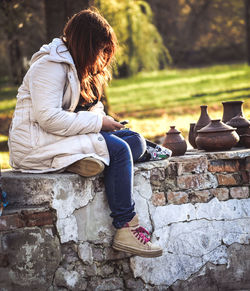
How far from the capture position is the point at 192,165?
3326mm

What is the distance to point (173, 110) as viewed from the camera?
10.2 metres

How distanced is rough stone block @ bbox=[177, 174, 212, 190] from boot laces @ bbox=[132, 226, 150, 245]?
0.50 metres

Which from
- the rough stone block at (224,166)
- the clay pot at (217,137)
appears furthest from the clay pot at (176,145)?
the rough stone block at (224,166)

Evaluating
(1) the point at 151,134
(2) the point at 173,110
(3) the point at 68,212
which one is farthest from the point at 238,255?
(2) the point at 173,110

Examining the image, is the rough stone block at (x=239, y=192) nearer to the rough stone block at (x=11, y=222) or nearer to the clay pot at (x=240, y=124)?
the clay pot at (x=240, y=124)

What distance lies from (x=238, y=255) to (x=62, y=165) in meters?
1.33

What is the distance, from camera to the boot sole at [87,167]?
9.15 feet

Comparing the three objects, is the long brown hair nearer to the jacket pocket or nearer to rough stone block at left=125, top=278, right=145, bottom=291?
the jacket pocket

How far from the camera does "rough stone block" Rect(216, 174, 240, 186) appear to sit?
11.1 ft

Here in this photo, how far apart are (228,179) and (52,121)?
1.28 m

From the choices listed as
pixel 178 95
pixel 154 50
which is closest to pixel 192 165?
pixel 178 95

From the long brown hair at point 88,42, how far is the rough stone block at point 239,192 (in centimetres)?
120

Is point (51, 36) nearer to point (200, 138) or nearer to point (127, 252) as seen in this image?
point (200, 138)

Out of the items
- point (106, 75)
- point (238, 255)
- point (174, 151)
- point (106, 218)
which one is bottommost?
point (238, 255)
